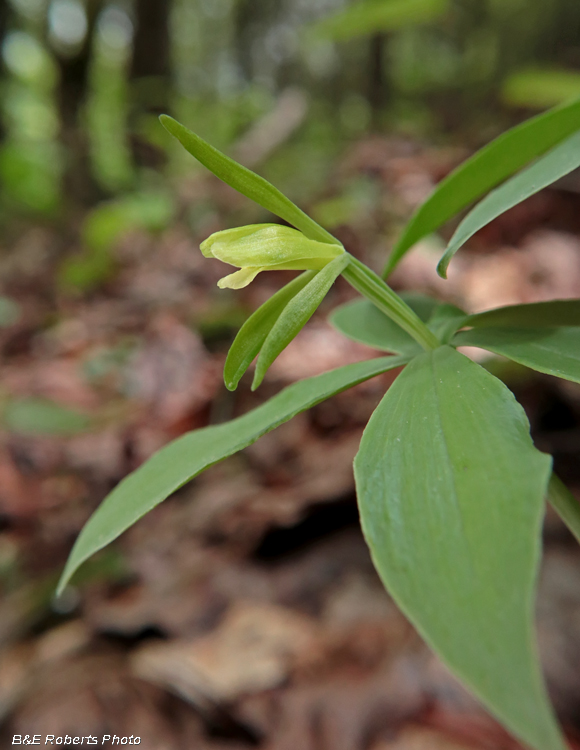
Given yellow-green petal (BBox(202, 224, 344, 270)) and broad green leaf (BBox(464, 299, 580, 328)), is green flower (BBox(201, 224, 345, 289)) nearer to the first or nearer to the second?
yellow-green petal (BBox(202, 224, 344, 270))

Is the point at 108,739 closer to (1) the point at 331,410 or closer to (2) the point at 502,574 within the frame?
(2) the point at 502,574

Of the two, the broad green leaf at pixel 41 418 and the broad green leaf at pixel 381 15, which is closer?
the broad green leaf at pixel 41 418

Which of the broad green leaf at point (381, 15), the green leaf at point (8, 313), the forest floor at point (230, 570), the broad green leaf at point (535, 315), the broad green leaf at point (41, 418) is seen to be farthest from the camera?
the broad green leaf at point (381, 15)

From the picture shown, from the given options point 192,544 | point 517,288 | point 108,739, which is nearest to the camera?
point 108,739

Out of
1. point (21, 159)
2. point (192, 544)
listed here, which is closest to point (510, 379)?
point (192, 544)

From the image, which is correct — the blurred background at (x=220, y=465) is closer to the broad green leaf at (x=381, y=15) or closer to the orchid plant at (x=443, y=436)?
the broad green leaf at (x=381, y=15)

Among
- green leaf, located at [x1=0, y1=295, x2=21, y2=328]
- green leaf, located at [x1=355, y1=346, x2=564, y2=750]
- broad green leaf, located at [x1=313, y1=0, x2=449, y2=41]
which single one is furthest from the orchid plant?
broad green leaf, located at [x1=313, y1=0, x2=449, y2=41]

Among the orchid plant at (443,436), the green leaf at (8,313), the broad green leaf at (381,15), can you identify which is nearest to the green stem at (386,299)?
the orchid plant at (443,436)
